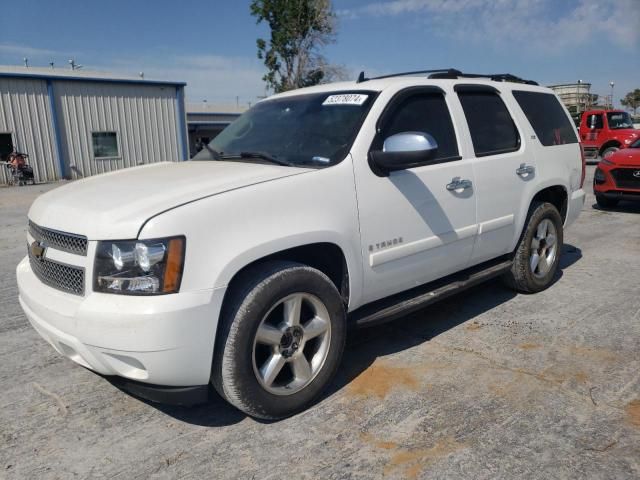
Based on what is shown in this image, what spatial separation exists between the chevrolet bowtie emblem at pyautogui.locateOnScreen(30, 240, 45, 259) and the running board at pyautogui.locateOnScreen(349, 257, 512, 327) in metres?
1.76

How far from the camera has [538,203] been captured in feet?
15.5

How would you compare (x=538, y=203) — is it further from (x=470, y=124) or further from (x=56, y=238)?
(x=56, y=238)

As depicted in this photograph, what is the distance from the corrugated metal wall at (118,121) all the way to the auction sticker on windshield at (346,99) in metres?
19.5

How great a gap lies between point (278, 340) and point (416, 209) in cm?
127

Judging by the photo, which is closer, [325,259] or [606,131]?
[325,259]

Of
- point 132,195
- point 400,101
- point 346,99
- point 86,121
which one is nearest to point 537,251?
point 400,101

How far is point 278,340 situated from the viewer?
2.71 metres

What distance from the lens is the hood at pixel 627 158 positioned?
29.2 feet

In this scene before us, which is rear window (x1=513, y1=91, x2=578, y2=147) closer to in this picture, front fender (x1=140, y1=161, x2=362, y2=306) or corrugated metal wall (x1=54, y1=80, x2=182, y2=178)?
front fender (x1=140, y1=161, x2=362, y2=306)

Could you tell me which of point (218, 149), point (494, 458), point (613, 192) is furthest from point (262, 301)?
point (613, 192)

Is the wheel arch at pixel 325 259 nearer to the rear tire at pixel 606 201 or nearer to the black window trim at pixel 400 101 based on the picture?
the black window trim at pixel 400 101

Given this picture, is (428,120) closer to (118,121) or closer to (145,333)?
(145,333)

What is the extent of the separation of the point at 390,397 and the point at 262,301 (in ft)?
3.38

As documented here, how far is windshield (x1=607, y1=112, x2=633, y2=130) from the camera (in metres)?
17.9
